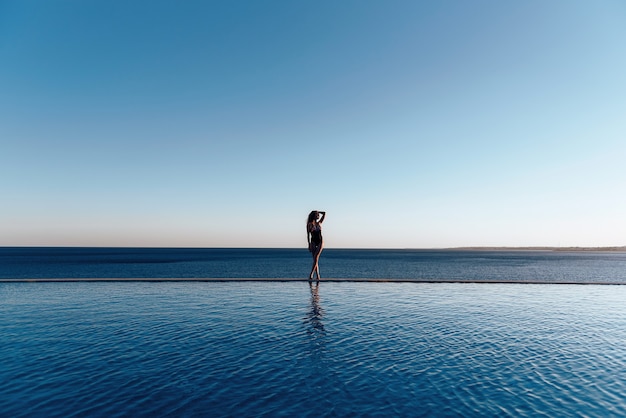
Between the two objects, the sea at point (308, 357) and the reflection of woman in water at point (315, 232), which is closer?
the sea at point (308, 357)

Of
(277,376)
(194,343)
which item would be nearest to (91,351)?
(194,343)

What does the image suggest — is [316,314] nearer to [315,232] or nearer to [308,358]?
[308,358]

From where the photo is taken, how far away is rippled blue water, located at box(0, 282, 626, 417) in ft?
22.5

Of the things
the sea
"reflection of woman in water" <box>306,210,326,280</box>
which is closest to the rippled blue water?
the sea

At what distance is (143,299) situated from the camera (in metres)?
18.0

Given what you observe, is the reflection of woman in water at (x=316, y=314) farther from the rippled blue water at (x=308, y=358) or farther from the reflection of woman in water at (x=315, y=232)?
the reflection of woman in water at (x=315, y=232)

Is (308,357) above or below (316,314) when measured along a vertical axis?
below

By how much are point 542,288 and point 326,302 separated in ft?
56.3

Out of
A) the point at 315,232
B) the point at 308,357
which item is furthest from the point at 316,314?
the point at 315,232

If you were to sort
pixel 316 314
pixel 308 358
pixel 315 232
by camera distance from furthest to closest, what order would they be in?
pixel 315 232, pixel 316 314, pixel 308 358

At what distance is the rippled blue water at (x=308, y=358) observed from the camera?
6.84 m

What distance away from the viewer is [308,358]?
9.17 meters

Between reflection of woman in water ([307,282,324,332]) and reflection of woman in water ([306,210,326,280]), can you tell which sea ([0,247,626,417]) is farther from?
reflection of woman in water ([306,210,326,280])

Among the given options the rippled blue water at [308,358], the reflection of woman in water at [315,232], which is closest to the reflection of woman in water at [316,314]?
the rippled blue water at [308,358]
